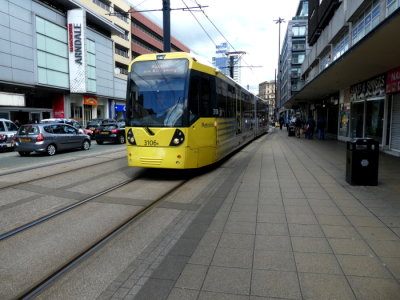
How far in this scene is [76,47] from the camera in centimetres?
3397

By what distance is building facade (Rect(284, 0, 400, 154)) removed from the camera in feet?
32.5

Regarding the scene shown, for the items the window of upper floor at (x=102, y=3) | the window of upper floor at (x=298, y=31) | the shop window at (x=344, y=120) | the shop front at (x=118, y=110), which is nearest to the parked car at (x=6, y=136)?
the shop window at (x=344, y=120)

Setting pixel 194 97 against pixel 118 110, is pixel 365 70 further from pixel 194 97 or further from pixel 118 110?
pixel 118 110

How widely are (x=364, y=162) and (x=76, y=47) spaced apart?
32.8 metres

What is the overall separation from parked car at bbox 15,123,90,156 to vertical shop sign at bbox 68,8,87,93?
775 inches

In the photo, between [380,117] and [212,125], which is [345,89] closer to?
[380,117]

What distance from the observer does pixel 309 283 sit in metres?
3.29

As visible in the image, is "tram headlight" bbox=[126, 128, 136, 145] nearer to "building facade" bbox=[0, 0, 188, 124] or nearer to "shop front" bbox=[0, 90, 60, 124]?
"building facade" bbox=[0, 0, 188, 124]

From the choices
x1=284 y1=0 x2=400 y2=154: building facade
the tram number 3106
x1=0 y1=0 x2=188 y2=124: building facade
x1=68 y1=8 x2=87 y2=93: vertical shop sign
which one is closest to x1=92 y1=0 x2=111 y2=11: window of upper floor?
x1=0 y1=0 x2=188 y2=124: building facade

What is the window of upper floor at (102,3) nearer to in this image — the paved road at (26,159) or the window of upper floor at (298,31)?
the paved road at (26,159)

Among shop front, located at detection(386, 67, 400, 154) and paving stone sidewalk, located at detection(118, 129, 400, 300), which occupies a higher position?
shop front, located at detection(386, 67, 400, 154)

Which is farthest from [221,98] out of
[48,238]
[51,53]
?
[51,53]

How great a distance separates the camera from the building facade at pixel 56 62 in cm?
2714

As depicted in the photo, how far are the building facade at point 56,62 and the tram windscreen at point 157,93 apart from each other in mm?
13656
